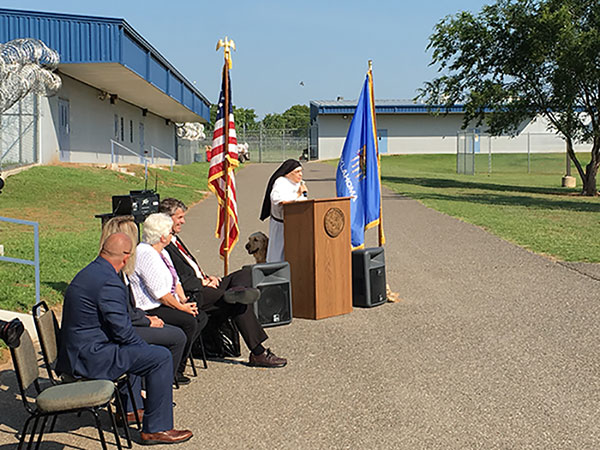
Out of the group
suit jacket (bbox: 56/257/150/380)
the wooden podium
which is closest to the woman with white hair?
suit jacket (bbox: 56/257/150/380)

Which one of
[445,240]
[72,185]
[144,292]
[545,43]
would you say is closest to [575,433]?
[144,292]

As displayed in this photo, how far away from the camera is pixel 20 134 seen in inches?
944

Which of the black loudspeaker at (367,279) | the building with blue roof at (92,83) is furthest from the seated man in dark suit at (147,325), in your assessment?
the building with blue roof at (92,83)

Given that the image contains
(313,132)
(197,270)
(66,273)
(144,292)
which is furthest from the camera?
(313,132)

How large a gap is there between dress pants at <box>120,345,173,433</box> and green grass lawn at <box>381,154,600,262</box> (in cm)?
925

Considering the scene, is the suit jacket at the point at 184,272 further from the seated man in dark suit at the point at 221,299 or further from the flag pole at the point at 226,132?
the flag pole at the point at 226,132

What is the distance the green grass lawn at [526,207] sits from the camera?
48.5 feet

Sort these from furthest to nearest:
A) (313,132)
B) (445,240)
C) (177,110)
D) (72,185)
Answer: (313,132)
(177,110)
(72,185)
(445,240)

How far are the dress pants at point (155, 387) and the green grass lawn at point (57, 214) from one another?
13.3 feet

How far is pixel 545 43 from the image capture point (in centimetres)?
2941

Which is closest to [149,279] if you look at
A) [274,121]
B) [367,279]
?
[367,279]

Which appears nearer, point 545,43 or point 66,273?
point 66,273

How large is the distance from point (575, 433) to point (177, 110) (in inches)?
1629

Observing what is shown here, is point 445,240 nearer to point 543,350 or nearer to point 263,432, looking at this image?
point 543,350
